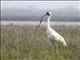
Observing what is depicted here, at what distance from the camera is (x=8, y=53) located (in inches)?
450

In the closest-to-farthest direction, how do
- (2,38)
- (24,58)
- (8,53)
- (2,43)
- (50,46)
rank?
(24,58) → (8,53) → (50,46) → (2,43) → (2,38)

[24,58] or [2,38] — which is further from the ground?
[24,58]

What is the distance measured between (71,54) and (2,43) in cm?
296

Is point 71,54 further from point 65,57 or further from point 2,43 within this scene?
point 2,43

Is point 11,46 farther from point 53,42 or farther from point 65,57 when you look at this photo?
point 65,57

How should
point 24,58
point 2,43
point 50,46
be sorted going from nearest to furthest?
point 24,58 < point 50,46 < point 2,43

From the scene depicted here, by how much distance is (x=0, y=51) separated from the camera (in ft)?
38.6

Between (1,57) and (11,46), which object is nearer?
(1,57)

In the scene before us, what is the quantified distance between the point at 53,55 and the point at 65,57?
0.31 meters

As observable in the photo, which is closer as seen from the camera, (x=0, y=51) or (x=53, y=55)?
(x=53, y=55)

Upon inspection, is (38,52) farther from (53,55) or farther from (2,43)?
(2,43)

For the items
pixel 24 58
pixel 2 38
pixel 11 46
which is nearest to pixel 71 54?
pixel 24 58

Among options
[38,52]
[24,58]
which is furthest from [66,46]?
[24,58]

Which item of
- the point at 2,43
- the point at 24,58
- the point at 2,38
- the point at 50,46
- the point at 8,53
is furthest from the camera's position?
the point at 2,38
